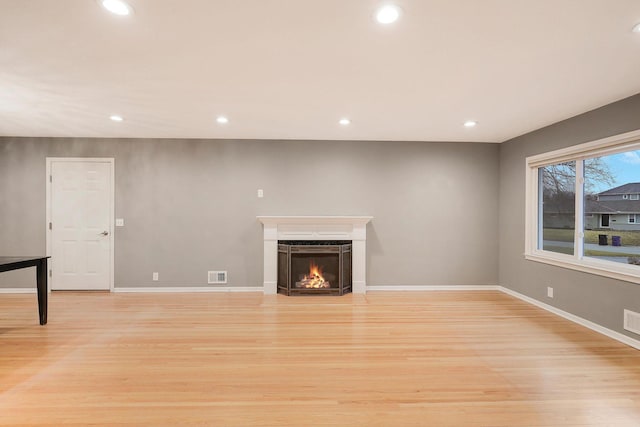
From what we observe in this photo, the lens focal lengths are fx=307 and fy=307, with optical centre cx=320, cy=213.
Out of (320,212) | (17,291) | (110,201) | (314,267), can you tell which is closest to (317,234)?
(320,212)

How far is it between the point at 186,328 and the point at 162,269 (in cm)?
181

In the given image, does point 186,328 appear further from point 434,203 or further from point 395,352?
point 434,203

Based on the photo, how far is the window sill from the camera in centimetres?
295

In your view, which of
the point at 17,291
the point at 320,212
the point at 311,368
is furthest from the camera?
the point at 320,212

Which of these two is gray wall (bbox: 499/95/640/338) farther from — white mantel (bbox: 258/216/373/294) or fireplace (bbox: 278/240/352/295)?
fireplace (bbox: 278/240/352/295)

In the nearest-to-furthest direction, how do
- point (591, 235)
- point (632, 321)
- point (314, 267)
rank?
1. point (632, 321)
2. point (591, 235)
3. point (314, 267)

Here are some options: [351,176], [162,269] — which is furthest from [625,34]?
[162,269]

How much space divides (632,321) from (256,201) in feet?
15.0

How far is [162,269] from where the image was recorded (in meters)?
4.77

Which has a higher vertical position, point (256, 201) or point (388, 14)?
point (388, 14)

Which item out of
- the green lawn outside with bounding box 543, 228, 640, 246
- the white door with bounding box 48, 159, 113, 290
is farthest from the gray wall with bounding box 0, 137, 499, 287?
the green lawn outside with bounding box 543, 228, 640, 246

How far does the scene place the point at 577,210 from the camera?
3.65 meters

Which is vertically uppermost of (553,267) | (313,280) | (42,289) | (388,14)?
(388,14)

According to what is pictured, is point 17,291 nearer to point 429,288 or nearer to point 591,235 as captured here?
point 429,288
